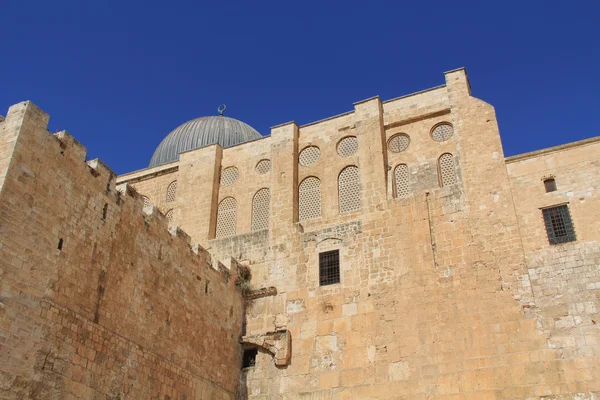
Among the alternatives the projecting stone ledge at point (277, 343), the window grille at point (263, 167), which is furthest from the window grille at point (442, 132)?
the projecting stone ledge at point (277, 343)

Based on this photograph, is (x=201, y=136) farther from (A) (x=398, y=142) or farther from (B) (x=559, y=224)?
(B) (x=559, y=224)

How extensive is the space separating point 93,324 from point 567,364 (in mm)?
9045

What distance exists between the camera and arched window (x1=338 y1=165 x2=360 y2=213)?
16438 mm

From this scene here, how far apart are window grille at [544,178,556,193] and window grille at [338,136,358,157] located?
524 cm

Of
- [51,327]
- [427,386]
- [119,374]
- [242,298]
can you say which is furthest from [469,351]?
[51,327]

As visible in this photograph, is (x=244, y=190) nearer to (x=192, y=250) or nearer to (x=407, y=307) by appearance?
(x=192, y=250)

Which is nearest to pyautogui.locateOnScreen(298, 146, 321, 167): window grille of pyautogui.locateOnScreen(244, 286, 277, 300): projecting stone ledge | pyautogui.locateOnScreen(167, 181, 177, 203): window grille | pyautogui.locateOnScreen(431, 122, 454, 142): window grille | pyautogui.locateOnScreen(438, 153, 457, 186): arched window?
pyautogui.locateOnScreen(431, 122, 454, 142): window grille

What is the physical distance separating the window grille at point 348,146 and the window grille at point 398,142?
0.99 m

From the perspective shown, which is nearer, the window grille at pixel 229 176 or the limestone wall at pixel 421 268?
the limestone wall at pixel 421 268

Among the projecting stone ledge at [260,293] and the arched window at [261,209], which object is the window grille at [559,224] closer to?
the projecting stone ledge at [260,293]

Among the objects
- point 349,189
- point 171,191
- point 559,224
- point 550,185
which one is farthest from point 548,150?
point 171,191

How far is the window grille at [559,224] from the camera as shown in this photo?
1324 cm

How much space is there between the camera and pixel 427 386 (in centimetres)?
1302

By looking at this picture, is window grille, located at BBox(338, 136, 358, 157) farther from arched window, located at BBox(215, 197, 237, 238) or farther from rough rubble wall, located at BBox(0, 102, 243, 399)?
rough rubble wall, located at BBox(0, 102, 243, 399)
